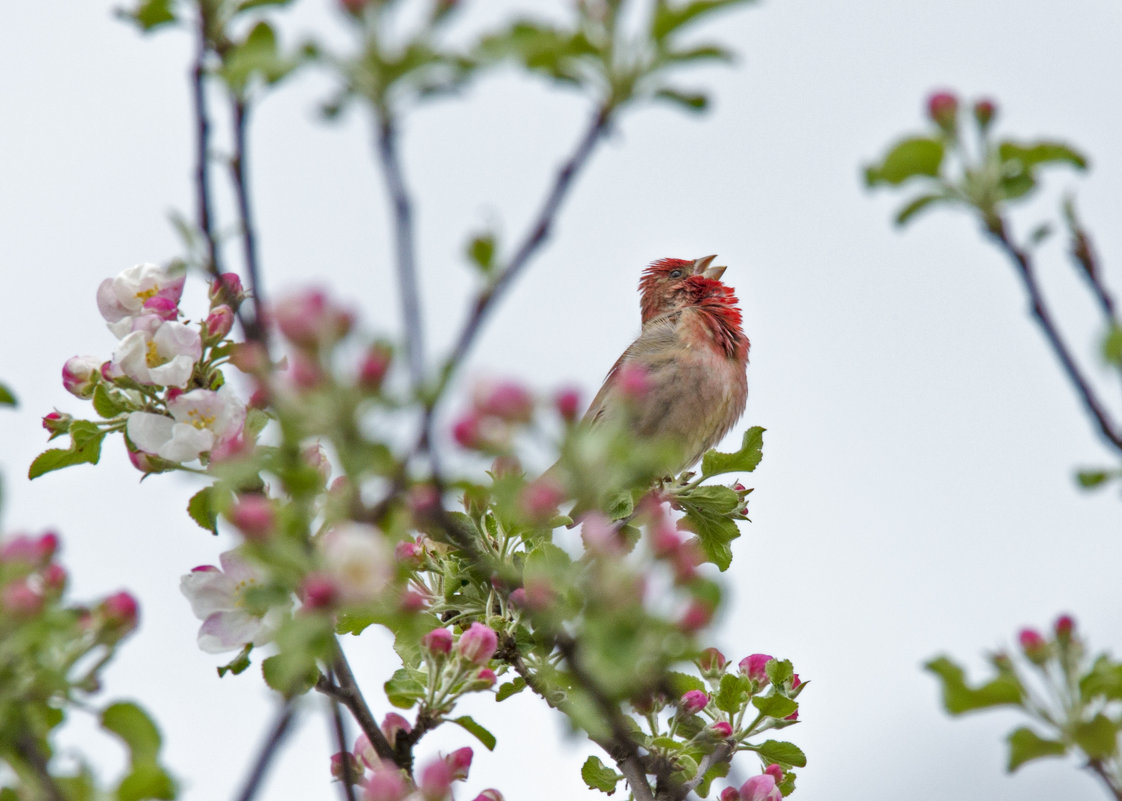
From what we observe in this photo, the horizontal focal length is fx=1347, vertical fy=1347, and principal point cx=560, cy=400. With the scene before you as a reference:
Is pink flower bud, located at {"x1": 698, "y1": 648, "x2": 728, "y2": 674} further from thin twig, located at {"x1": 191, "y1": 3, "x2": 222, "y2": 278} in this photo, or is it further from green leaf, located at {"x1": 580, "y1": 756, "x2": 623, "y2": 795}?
thin twig, located at {"x1": 191, "y1": 3, "x2": 222, "y2": 278}

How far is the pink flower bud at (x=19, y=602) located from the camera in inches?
71.9

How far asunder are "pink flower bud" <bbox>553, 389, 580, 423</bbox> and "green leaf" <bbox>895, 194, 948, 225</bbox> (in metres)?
0.65

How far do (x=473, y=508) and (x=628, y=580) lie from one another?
2.21 metres

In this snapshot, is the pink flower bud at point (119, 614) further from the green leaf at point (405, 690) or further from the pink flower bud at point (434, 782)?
the green leaf at point (405, 690)

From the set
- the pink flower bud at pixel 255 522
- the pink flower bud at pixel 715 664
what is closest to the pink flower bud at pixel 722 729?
the pink flower bud at pixel 715 664

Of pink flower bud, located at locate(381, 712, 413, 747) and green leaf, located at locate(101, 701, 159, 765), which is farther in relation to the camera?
pink flower bud, located at locate(381, 712, 413, 747)

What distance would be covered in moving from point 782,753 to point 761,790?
324 mm

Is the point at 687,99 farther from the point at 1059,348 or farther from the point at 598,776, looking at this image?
the point at 598,776

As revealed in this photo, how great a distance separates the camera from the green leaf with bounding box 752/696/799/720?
3551mm

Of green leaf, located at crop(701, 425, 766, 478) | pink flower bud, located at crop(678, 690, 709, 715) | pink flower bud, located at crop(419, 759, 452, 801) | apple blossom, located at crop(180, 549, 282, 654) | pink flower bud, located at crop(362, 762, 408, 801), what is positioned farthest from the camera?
green leaf, located at crop(701, 425, 766, 478)

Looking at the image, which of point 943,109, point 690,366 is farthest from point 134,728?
point 690,366

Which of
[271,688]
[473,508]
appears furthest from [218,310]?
[473,508]

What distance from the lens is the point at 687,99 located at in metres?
1.93

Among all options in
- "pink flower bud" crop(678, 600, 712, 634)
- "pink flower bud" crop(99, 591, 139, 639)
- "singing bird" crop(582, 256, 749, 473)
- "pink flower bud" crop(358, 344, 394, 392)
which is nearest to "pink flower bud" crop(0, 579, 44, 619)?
"pink flower bud" crop(99, 591, 139, 639)
